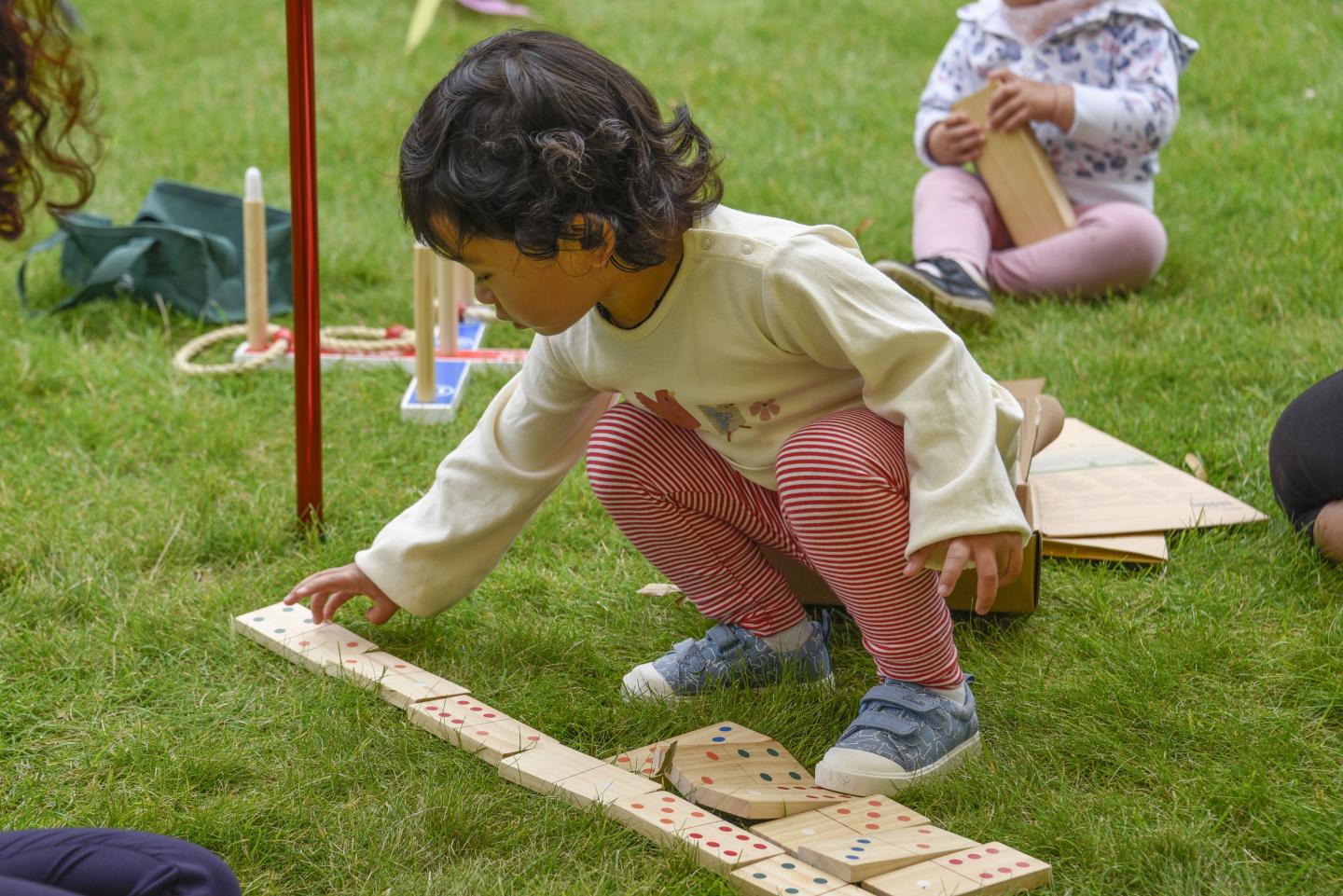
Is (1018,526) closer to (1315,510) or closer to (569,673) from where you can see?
(569,673)

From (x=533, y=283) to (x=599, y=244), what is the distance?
9 cm

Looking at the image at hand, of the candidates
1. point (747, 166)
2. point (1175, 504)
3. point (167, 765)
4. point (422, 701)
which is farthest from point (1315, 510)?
point (747, 166)

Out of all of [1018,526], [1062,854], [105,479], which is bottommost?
[105,479]

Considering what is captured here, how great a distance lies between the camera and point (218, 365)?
3.09 meters

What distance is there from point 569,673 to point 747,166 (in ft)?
8.37

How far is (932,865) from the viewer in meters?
1.44

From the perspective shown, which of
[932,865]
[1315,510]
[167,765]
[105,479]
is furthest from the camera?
[105,479]

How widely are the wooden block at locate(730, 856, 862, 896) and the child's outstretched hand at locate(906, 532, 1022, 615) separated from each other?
31 cm

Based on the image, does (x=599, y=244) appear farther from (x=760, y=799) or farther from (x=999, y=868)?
(x=999, y=868)

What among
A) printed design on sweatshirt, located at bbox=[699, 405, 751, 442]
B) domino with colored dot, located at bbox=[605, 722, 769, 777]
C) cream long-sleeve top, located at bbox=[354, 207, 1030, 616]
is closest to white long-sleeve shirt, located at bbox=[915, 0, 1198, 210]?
cream long-sleeve top, located at bbox=[354, 207, 1030, 616]

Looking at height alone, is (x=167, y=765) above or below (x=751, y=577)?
below

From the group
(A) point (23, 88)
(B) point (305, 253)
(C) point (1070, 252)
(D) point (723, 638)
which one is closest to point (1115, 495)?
(D) point (723, 638)

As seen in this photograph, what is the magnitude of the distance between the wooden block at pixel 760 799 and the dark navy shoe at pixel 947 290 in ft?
5.29

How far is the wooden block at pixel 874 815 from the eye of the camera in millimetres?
1529
